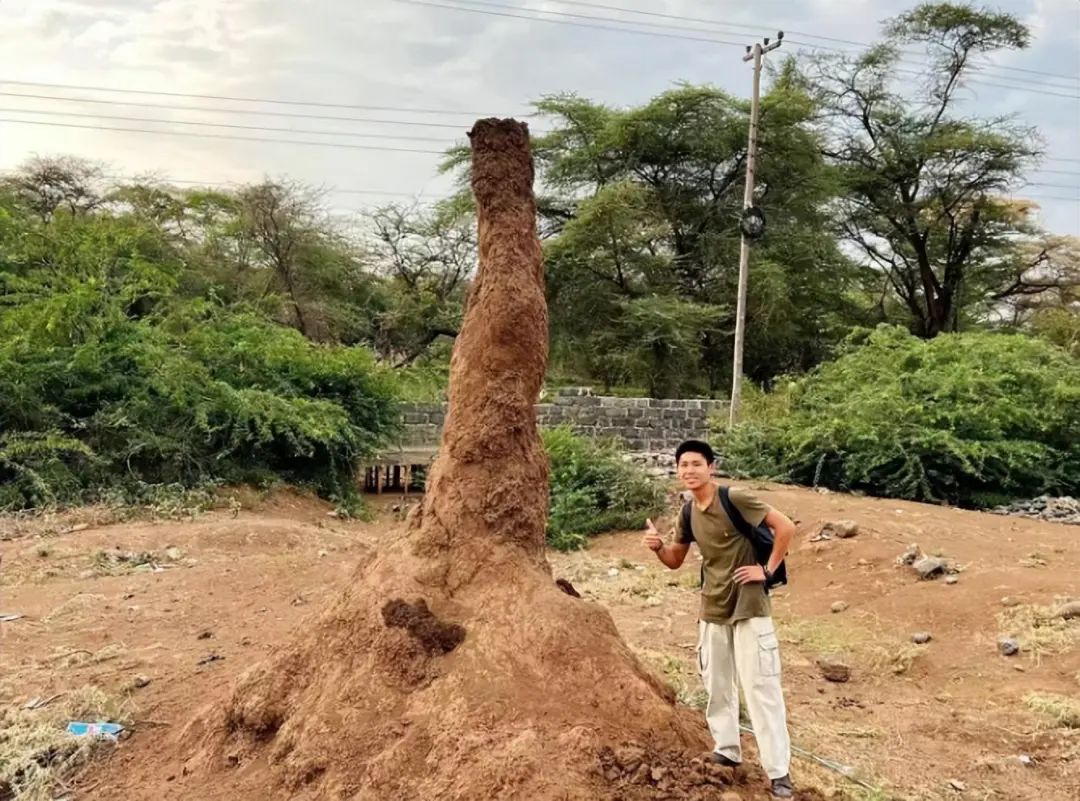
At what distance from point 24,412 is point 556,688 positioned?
10.1 metres

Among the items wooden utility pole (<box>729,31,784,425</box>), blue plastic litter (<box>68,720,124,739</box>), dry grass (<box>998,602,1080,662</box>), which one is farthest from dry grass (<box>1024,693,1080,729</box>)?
wooden utility pole (<box>729,31,784,425</box>)

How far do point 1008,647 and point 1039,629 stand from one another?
33cm

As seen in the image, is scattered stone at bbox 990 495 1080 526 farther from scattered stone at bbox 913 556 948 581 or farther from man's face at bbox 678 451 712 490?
man's face at bbox 678 451 712 490

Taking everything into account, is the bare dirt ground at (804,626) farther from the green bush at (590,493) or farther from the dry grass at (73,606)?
the green bush at (590,493)

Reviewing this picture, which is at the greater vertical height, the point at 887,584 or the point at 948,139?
the point at 948,139

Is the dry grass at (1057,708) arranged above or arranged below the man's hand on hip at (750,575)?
below

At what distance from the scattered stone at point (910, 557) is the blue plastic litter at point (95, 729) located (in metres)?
6.37

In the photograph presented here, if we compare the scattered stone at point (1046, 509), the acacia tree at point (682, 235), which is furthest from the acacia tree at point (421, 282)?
the scattered stone at point (1046, 509)

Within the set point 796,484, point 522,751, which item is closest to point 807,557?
point 796,484

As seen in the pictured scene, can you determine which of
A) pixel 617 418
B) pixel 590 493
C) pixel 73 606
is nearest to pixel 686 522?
pixel 73 606

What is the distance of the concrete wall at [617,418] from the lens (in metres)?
16.5

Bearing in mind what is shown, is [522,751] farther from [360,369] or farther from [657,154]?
[657,154]

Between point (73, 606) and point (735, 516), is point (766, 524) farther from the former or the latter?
point (73, 606)

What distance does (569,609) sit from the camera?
3410mm
